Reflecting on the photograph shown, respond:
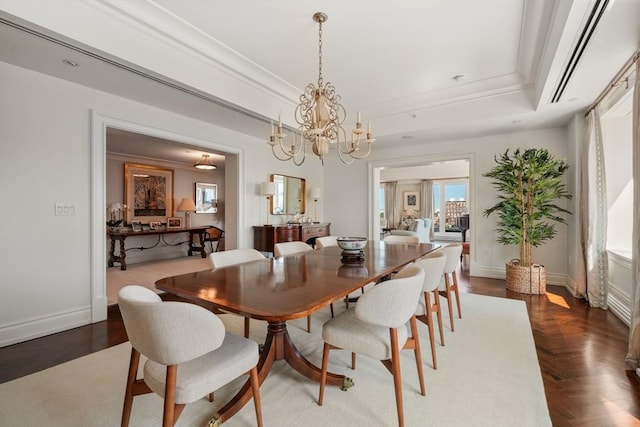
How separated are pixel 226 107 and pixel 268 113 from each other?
54cm

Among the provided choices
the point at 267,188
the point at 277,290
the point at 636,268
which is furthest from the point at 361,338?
the point at 267,188

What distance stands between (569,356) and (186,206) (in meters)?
7.28

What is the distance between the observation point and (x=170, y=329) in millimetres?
1105

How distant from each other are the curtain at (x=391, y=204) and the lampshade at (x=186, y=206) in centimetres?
780

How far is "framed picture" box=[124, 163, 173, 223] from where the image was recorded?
21.0ft

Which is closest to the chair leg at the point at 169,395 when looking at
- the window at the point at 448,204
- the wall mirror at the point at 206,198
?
the wall mirror at the point at 206,198

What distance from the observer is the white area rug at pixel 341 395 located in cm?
156

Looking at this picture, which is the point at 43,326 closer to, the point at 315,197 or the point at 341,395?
the point at 341,395

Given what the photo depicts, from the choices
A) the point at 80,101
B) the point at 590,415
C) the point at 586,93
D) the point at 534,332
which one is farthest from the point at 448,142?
the point at 80,101

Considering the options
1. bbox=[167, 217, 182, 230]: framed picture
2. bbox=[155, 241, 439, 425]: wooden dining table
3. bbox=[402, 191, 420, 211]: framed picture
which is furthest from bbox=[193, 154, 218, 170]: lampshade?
bbox=[402, 191, 420, 211]: framed picture

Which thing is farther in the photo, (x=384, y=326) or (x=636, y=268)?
(x=636, y=268)

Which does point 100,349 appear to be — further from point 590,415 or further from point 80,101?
point 590,415

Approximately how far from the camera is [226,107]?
353 cm

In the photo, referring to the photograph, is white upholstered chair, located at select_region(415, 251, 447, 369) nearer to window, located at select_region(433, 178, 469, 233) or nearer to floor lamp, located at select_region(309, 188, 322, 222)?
floor lamp, located at select_region(309, 188, 322, 222)
